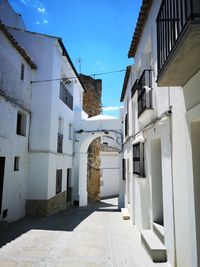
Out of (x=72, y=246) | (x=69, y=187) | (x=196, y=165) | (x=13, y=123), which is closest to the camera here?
(x=196, y=165)

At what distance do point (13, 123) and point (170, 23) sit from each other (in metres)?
7.75

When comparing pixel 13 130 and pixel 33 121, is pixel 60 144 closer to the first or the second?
pixel 33 121

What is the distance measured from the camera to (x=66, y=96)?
1519cm

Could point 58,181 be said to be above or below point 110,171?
below

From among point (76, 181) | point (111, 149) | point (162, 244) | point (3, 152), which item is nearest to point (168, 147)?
point (162, 244)

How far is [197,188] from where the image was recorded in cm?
346

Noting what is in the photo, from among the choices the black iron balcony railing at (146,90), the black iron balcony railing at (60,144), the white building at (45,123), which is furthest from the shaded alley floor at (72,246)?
the black iron balcony railing at (60,144)

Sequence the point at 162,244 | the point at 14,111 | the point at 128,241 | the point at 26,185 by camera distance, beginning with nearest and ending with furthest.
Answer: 1. the point at 162,244
2. the point at 128,241
3. the point at 14,111
4. the point at 26,185

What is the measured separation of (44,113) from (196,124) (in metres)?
9.32

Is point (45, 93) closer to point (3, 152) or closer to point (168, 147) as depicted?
point (3, 152)

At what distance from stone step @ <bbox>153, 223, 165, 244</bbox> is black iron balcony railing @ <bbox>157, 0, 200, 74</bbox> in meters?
3.67

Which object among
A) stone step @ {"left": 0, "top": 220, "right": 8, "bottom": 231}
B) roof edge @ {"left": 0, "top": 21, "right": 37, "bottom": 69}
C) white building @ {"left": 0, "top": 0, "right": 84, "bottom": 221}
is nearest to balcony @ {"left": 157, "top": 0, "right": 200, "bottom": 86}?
roof edge @ {"left": 0, "top": 21, "right": 37, "bottom": 69}

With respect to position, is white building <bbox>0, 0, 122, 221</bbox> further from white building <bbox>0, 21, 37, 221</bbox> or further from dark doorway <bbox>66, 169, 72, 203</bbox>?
dark doorway <bbox>66, 169, 72, 203</bbox>

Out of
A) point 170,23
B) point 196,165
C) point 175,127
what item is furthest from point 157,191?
point 170,23
